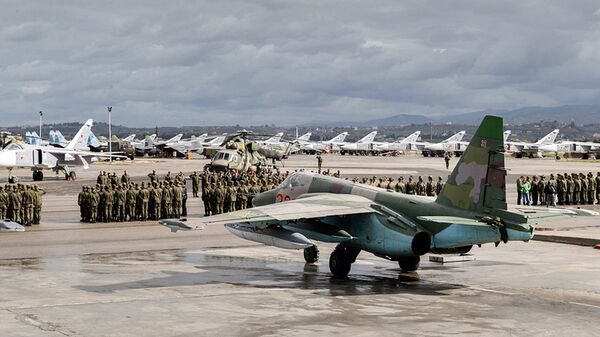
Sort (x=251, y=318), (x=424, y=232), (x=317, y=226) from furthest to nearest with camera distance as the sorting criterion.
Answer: (x=317, y=226), (x=424, y=232), (x=251, y=318)

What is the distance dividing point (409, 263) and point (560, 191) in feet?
65.3

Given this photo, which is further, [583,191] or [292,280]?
[583,191]

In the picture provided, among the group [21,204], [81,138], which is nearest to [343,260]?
[21,204]

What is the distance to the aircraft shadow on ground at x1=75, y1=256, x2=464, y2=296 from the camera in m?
17.4

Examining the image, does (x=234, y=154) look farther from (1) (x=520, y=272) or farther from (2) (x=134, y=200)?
(1) (x=520, y=272)

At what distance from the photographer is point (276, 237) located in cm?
1883

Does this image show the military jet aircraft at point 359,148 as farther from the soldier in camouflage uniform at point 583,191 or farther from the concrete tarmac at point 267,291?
the concrete tarmac at point 267,291

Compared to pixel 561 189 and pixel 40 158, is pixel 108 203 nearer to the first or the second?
pixel 561 189

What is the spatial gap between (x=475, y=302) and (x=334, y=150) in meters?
127

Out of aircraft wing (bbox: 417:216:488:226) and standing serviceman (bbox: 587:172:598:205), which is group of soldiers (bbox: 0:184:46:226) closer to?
aircraft wing (bbox: 417:216:488:226)

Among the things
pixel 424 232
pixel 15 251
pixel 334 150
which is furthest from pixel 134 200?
pixel 334 150

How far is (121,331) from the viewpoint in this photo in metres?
13.2

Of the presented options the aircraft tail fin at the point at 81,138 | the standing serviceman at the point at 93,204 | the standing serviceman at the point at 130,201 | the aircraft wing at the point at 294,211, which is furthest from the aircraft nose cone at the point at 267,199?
the aircraft tail fin at the point at 81,138

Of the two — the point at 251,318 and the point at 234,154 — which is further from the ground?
the point at 234,154
